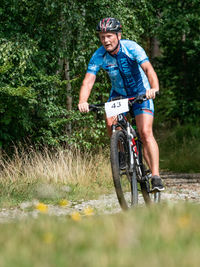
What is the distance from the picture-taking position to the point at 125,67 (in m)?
5.70

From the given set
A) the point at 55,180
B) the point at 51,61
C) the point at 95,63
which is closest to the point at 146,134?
the point at 95,63

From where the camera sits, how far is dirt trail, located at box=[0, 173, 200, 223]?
230 inches

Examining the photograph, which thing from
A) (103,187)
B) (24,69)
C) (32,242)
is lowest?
(103,187)

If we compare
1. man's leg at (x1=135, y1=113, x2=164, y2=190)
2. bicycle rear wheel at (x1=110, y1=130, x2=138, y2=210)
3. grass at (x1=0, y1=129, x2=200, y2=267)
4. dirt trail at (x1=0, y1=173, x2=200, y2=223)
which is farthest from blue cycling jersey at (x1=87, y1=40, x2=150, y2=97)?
grass at (x1=0, y1=129, x2=200, y2=267)

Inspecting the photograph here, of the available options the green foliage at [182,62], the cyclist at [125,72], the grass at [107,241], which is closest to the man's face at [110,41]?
the cyclist at [125,72]

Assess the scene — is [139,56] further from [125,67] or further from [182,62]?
[182,62]

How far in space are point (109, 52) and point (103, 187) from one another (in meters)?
3.23

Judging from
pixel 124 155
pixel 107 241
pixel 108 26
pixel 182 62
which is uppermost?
pixel 182 62

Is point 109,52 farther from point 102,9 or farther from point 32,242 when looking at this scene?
point 102,9

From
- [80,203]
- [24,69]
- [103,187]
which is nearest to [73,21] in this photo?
[24,69]

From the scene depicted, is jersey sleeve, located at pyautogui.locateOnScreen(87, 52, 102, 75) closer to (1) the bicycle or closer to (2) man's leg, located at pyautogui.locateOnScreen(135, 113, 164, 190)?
(1) the bicycle

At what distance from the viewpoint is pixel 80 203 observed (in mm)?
6980

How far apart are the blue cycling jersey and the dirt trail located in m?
1.33

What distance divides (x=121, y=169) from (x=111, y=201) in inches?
62.0
